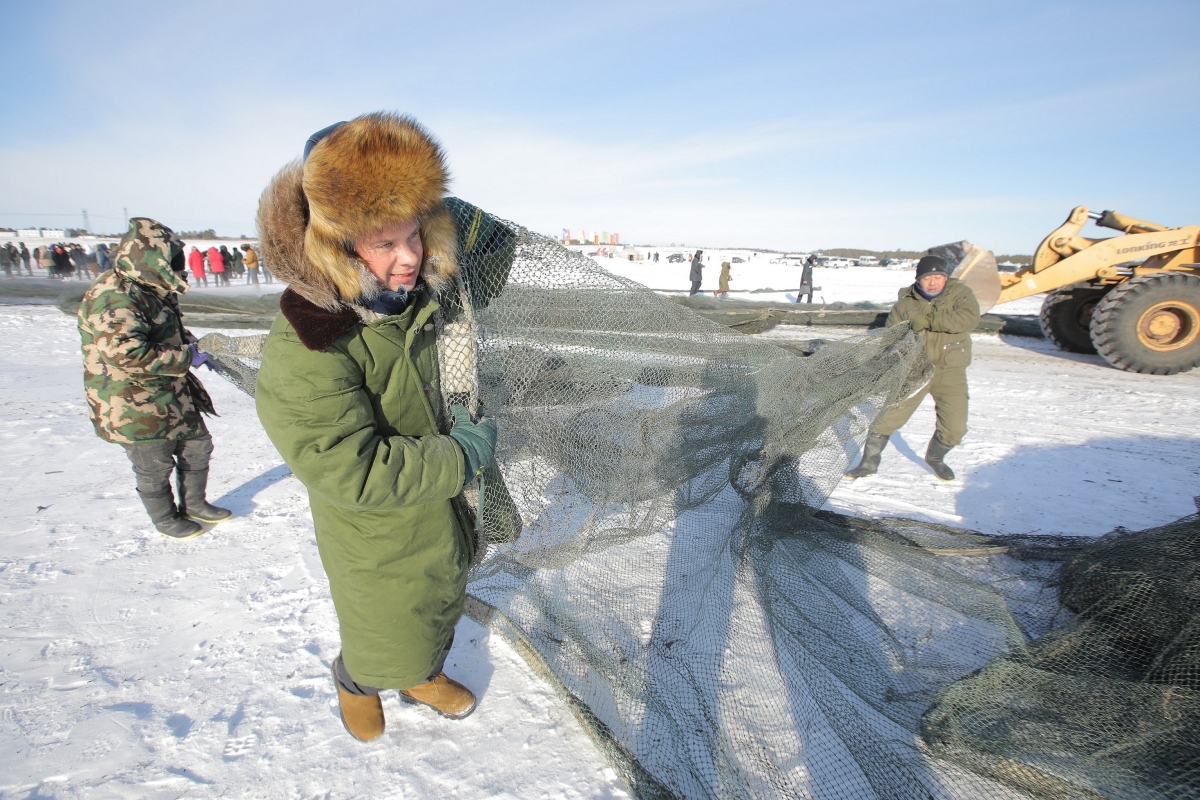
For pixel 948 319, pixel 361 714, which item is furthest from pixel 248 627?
pixel 948 319

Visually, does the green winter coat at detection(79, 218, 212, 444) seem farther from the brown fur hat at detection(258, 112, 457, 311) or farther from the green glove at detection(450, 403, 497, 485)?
the green glove at detection(450, 403, 497, 485)

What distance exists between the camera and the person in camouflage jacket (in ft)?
10.2

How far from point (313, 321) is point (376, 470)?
385 mm

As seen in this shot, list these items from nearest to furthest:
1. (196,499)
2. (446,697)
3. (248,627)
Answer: (446,697) < (248,627) < (196,499)

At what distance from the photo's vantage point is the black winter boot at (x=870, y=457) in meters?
4.39

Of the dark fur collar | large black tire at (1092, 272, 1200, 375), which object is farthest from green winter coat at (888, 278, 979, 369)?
large black tire at (1092, 272, 1200, 375)

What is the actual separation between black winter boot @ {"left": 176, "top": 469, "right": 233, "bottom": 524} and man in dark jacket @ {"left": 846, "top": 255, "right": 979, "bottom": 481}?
4360 millimetres

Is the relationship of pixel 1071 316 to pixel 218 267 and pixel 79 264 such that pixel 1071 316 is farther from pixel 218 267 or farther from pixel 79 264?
pixel 79 264

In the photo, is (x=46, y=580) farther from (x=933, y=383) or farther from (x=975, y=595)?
(x=933, y=383)

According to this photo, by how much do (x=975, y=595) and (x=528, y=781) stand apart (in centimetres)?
207

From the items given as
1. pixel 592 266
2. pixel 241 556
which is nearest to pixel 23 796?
pixel 241 556

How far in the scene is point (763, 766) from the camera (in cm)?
189

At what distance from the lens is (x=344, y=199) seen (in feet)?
4.25

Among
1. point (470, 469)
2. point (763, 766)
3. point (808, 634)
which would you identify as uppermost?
point (470, 469)
